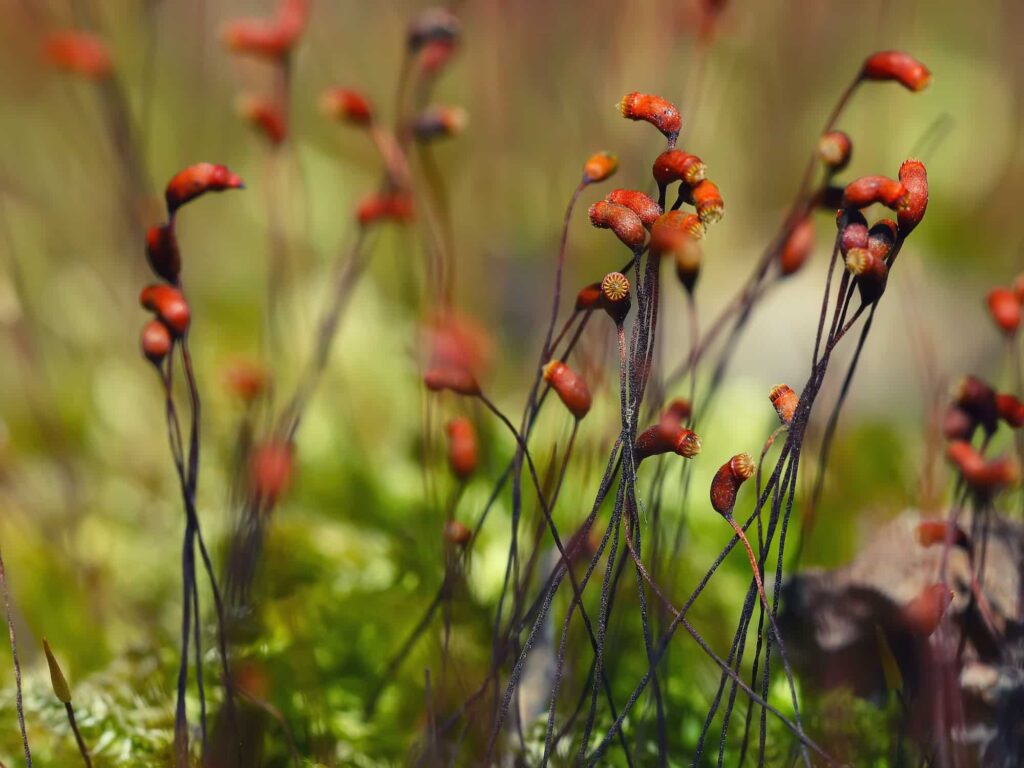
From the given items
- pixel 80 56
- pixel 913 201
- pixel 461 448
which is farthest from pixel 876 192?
pixel 80 56

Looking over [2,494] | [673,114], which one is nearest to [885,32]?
[673,114]

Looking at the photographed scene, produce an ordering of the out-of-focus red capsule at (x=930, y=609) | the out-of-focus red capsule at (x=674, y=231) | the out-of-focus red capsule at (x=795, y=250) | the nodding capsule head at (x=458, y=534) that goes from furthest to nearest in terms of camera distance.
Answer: the out-of-focus red capsule at (x=795, y=250) < the nodding capsule head at (x=458, y=534) < the out-of-focus red capsule at (x=930, y=609) < the out-of-focus red capsule at (x=674, y=231)

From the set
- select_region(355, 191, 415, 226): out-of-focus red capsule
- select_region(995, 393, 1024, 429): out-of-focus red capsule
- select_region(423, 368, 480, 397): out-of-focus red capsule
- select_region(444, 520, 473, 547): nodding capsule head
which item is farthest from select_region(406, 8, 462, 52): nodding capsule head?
select_region(995, 393, 1024, 429): out-of-focus red capsule

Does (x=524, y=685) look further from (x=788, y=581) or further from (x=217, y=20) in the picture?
(x=217, y=20)

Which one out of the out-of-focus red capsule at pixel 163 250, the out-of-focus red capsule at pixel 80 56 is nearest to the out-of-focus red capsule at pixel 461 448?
the out-of-focus red capsule at pixel 163 250

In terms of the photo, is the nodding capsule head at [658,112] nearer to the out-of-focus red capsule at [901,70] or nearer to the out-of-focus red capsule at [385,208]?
the out-of-focus red capsule at [901,70]

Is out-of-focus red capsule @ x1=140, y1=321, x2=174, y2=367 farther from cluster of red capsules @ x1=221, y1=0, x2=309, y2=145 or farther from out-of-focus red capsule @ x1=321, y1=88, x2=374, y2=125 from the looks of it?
cluster of red capsules @ x1=221, y1=0, x2=309, y2=145
